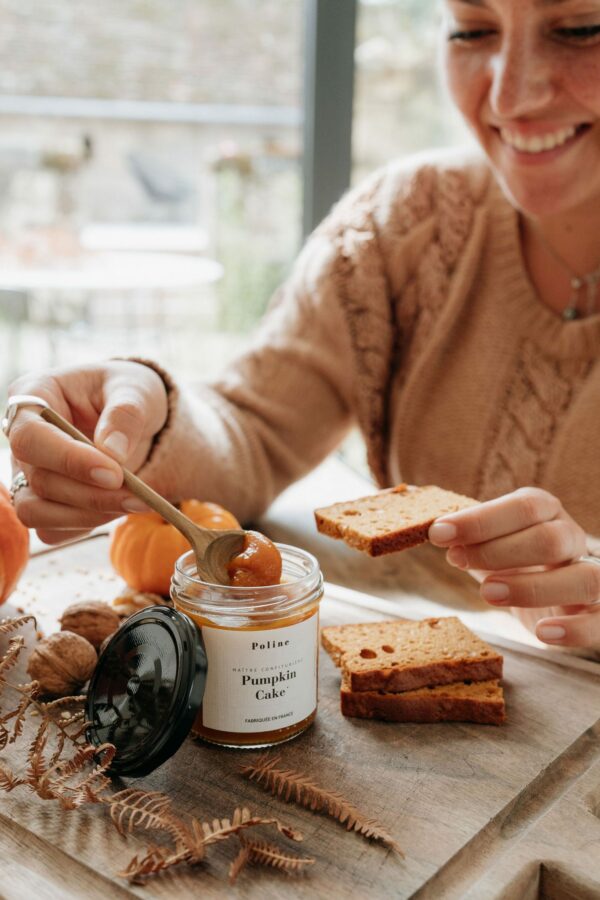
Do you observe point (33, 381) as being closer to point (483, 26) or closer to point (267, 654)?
point (267, 654)

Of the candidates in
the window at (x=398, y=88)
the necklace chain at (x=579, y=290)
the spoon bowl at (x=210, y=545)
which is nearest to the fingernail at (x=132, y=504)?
the spoon bowl at (x=210, y=545)

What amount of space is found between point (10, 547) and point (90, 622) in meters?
0.17

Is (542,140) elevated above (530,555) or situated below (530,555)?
above

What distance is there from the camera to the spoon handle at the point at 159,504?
100 centimetres

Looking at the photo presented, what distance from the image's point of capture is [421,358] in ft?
5.73

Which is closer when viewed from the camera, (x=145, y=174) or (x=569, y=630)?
(x=569, y=630)

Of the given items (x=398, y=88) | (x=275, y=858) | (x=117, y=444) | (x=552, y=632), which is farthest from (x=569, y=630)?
(x=398, y=88)

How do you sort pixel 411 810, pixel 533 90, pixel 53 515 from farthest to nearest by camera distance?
pixel 533 90
pixel 53 515
pixel 411 810

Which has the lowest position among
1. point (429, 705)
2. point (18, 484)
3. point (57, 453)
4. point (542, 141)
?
point (429, 705)

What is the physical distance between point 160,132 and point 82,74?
1.27 feet

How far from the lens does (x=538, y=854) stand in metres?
0.78

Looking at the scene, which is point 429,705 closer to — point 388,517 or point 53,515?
point 388,517

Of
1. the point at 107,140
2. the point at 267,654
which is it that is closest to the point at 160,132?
the point at 107,140

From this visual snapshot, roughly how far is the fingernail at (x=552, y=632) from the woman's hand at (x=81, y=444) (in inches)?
19.8
